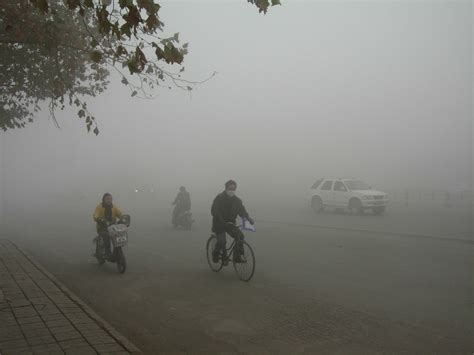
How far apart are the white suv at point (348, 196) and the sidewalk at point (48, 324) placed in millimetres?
16945

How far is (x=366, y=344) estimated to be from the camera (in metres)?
5.32

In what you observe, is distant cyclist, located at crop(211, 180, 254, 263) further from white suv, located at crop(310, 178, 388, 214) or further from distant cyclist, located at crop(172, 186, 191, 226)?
white suv, located at crop(310, 178, 388, 214)

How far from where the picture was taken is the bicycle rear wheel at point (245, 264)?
8625 mm

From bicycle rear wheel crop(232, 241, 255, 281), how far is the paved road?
153mm

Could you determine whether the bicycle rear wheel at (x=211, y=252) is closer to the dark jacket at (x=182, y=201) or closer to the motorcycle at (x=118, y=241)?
the motorcycle at (x=118, y=241)

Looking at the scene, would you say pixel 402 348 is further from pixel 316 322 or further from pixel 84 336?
pixel 84 336

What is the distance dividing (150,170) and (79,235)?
83.9 m

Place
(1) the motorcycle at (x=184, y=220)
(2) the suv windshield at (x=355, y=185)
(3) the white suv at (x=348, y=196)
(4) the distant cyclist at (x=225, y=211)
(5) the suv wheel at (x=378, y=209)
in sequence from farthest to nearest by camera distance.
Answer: (2) the suv windshield at (x=355, y=185) → (5) the suv wheel at (x=378, y=209) → (3) the white suv at (x=348, y=196) → (1) the motorcycle at (x=184, y=220) → (4) the distant cyclist at (x=225, y=211)

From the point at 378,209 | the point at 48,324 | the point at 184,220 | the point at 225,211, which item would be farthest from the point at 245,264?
the point at 378,209

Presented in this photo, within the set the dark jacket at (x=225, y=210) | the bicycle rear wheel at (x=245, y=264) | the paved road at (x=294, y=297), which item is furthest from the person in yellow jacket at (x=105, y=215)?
the bicycle rear wheel at (x=245, y=264)

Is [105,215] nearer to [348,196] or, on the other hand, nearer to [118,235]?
[118,235]

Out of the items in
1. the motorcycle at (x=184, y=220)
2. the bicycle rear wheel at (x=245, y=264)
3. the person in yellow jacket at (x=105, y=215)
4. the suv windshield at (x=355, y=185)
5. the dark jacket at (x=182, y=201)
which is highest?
the suv windshield at (x=355, y=185)

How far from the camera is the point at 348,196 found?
23062mm

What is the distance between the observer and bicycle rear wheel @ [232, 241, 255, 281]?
28.3 feet
